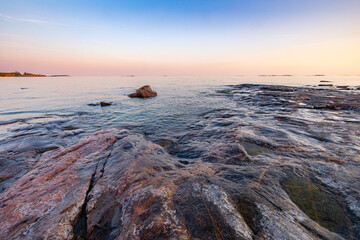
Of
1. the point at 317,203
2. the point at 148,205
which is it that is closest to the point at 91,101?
the point at 148,205

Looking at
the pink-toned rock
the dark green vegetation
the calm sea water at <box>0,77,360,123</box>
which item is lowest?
the calm sea water at <box>0,77,360,123</box>

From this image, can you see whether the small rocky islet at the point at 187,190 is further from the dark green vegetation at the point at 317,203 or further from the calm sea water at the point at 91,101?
the calm sea water at the point at 91,101

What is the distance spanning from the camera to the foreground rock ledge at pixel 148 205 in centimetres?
210

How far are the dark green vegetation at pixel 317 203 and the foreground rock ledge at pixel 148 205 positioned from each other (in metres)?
0.19

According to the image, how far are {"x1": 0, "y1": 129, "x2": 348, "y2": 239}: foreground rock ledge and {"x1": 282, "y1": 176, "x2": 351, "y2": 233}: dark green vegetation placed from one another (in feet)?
0.63

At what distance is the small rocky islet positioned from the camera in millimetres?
2176

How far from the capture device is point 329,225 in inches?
88.8

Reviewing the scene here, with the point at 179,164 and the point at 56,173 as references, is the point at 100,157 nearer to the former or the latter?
the point at 56,173

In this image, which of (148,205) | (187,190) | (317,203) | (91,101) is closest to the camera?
(148,205)

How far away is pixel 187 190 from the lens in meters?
2.89

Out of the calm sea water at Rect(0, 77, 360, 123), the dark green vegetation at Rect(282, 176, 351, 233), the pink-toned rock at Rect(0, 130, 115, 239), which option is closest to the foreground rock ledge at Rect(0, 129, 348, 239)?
the pink-toned rock at Rect(0, 130, 115, 239)

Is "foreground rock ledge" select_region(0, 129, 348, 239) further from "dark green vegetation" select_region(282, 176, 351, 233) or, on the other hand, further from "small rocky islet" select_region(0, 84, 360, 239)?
"dark green vegetation" select_region(282, 176, 351, 233)

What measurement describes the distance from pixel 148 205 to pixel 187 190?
2.64 ft

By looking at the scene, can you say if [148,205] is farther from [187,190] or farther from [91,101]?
[91,101]
